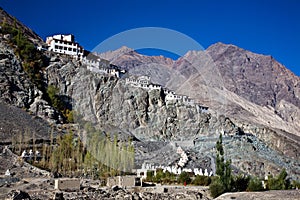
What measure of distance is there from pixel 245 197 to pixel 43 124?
3007 cm

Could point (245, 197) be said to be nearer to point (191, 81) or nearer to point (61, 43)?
point (61, 43)

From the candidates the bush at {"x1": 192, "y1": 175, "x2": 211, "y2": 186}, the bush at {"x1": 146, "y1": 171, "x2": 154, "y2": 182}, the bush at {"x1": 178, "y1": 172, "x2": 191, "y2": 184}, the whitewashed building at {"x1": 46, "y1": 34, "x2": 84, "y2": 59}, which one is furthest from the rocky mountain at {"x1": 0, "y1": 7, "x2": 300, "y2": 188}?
the bush at {"x1": 192, "y1": 175, "x2": 211, "y2": 186}

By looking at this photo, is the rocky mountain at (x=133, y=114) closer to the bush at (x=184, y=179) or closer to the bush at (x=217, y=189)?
the bush at (x=184, y=179)

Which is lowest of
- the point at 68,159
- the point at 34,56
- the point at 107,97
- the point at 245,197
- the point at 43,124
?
the point at 245,197

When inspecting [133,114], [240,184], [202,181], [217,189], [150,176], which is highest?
[133,114]

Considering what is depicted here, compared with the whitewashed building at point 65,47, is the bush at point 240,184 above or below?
below

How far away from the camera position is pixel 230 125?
63531 mm

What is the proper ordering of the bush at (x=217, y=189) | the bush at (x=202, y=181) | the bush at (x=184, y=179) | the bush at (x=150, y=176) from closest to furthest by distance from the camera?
1. the bush at (x=217, y=189)
2. the bush at (x=202, y=181)
3. the bush at (x=184, y=179)
4. the bush at (x=150, y=176)

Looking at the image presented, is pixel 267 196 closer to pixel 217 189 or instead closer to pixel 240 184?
pixel 217 189

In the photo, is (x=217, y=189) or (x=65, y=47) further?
(x=65, y=47)

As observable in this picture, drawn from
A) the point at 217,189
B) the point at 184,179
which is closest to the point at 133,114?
the point at 184,179

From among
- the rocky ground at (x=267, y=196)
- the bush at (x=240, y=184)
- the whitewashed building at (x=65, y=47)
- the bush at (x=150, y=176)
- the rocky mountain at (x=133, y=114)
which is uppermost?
the whitewashed building at (x=65, y=47)

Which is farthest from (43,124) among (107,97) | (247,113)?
(247,113)

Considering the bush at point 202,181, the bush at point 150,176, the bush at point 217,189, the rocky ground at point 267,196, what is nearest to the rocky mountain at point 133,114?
the bush at point 150,176
